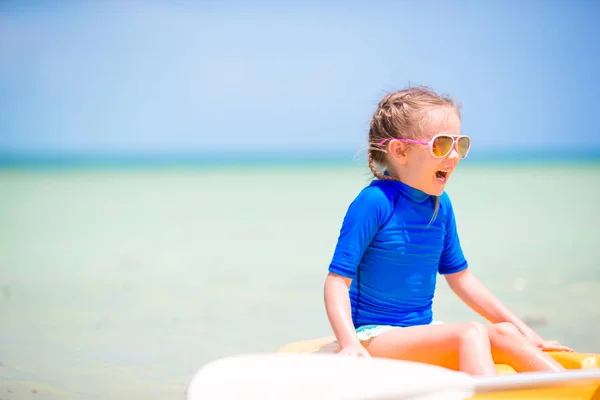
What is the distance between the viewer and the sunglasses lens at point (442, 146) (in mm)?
1666

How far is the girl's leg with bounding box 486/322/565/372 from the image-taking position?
151 cm

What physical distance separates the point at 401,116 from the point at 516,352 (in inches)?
23.1

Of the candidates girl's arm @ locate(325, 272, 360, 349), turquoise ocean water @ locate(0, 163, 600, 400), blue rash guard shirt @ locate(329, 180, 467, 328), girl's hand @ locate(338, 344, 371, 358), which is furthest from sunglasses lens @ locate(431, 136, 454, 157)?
turquoise ocean water @ locate(0, 163, 600, 400)

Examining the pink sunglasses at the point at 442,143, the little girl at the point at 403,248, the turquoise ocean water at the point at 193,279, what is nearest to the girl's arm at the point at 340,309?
the little girl at the point at 403,248

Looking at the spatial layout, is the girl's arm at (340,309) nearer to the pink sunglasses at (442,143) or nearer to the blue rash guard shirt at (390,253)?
the blue rash guard shirt at (390,253)

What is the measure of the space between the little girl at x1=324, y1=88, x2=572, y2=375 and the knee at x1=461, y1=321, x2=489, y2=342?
0.05 ft

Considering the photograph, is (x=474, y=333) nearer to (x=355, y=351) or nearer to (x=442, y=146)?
Result: (x=355, y=351)

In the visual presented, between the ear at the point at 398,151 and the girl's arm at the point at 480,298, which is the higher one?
the ear at the point at 398,151

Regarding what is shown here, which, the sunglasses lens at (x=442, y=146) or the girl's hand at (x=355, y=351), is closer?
the girl's hand at (x=355, y=351)

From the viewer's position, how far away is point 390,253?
66.5 inches

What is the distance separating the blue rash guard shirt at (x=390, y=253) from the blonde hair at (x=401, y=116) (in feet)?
0.16

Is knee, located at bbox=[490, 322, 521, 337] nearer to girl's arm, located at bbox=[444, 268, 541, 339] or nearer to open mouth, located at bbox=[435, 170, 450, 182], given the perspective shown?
girl's arm, located at bbox=[444, 268, 541, 339]

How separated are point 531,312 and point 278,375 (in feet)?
7.21

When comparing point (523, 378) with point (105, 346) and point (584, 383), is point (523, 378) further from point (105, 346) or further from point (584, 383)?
point (105, 346)
